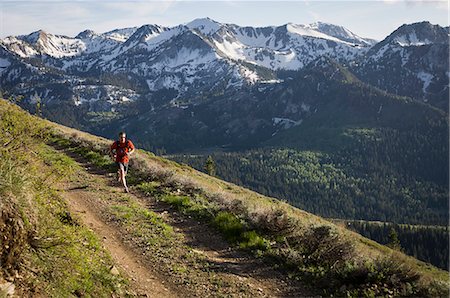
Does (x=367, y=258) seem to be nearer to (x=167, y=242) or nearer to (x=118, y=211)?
(x=167, y=242)

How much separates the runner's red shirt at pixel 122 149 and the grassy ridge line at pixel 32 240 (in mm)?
11350

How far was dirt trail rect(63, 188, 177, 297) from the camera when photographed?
1034cm

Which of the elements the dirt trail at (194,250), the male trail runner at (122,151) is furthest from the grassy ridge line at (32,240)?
the male trail runner at (122,151)

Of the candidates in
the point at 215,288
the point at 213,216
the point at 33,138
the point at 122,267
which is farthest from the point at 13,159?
the point at 213,216

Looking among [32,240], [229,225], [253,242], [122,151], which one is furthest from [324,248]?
[122,151]

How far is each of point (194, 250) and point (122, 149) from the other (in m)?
10.5

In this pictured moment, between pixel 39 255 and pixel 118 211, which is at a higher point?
pixel 39 255

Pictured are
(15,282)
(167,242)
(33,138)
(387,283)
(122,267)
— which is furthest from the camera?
(167,242)

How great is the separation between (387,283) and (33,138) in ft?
33.6

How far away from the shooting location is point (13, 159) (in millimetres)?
8523

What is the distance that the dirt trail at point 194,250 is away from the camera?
10.8m

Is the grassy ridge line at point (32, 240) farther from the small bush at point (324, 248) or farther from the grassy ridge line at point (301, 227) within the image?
the grassy ridge line at point (301, 227)

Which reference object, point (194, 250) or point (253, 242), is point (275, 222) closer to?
point (253, 242)

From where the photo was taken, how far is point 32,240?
831 centimetres
